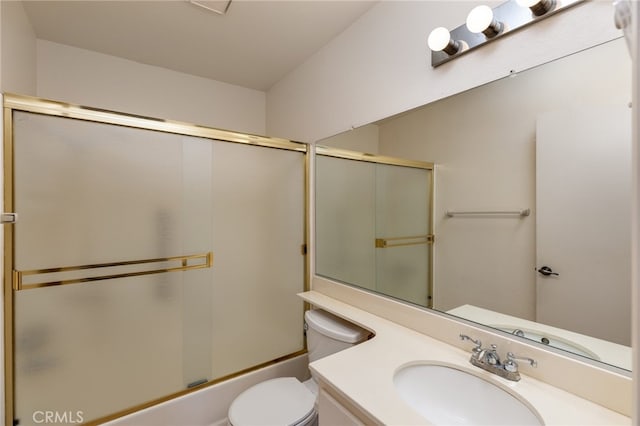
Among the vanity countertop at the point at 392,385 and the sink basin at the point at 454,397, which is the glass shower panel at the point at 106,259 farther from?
the sink basin at the point at 454,397

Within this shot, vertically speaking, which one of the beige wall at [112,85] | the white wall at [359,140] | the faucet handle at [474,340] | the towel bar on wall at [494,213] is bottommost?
the faucet handle at [474,340]

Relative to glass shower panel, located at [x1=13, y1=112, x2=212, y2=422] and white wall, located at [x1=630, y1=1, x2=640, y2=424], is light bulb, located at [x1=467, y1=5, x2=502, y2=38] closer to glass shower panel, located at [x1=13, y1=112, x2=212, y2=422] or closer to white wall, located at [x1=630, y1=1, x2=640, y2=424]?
white wall, located at [x1=630, y1=1, x2=640, y2=424]

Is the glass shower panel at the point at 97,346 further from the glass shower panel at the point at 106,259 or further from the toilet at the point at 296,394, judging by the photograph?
the toilet at the point at 296,394

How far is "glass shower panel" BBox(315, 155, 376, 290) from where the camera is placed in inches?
63.6

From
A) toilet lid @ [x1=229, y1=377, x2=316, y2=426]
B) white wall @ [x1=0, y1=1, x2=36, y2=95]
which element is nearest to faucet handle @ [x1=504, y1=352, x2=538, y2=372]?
toilet lid @ [x1=229, y1=377, x2=316, y2=426]

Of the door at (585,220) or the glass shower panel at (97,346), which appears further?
the glass shower panel at (97,346)

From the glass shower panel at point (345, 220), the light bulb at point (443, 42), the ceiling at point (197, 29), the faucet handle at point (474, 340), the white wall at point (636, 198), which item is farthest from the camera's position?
the glass shower panel at point (345, 220)

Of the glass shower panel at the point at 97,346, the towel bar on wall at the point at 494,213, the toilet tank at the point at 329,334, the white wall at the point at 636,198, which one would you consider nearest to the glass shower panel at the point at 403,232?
the towel bar on wall at the point at 494,213

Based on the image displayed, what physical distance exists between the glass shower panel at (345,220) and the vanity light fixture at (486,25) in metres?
0.64

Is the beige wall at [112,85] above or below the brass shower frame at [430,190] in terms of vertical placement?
above

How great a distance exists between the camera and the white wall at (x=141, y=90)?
1.72 metres

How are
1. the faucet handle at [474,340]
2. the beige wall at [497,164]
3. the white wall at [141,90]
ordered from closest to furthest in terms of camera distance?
the beige wall at [497,164] → the faucet handle at [474,340] → the white wall at [141,90]

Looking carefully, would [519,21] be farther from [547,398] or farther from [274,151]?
[274,151]

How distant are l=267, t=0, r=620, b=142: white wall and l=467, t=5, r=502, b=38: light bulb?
5cm
